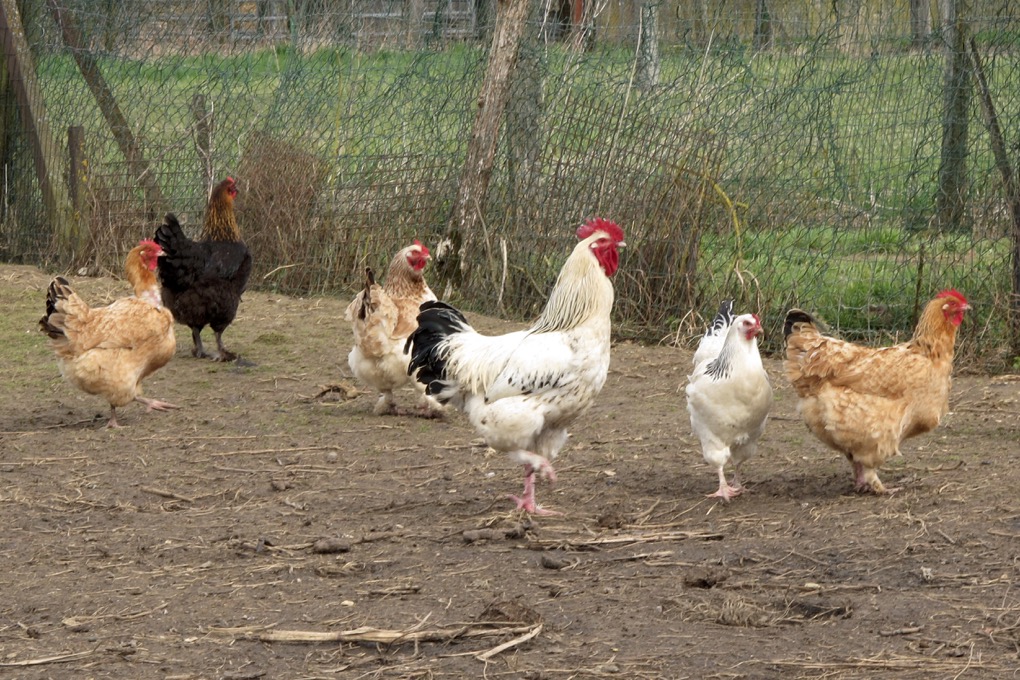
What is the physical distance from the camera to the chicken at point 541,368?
5.59 m

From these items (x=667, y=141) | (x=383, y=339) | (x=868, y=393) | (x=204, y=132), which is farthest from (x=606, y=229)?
(x=204, y=132)

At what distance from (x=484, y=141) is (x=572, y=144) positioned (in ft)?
2.78

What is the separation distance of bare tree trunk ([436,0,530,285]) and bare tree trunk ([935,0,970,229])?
336cm

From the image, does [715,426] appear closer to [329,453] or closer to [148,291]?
[329,453]

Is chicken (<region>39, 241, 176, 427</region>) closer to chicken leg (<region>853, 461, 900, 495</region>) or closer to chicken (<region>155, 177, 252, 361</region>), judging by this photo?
chicken (<region>155, 177, 252, 361</region>)

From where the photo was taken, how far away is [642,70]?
9.16 metres

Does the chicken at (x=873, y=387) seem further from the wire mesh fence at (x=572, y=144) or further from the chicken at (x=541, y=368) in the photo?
the wire mesh fence at (x=572, y=144)

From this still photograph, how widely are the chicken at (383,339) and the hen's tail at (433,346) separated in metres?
0.80

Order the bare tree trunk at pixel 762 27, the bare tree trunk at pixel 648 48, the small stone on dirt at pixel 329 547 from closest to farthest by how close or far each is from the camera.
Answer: the small stone on dirt at pixel 329 547
the bare tree trunk at pixel 762 27
the bare tree trunk at pixel 648 48

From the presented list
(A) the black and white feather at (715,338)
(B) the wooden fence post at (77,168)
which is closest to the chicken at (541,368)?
(A) the black and white feather at (715,338)

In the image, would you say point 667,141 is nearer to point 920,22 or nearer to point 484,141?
point 484,141

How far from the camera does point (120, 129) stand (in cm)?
1124

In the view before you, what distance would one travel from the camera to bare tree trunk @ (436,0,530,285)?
32.0 ft

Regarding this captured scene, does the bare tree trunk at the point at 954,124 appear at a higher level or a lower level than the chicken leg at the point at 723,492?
higher
